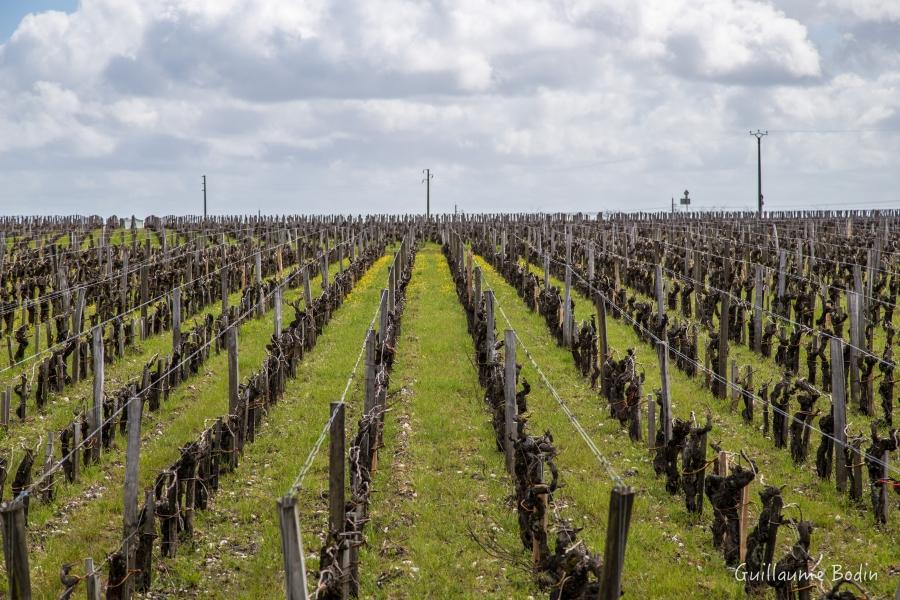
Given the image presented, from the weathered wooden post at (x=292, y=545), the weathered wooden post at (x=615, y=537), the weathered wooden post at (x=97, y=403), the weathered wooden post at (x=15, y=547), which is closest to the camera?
the weathered wooden post at (x=292, y=545)

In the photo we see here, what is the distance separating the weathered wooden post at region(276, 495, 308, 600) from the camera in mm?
5031

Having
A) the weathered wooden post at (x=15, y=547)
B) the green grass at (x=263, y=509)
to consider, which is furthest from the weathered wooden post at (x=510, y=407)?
the weathered wooden post at (x=15, y=547)

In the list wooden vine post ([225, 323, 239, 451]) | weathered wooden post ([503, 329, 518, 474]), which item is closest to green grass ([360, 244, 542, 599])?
weathered wooden post ([503, 329, 518, 474])

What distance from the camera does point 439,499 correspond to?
9578 millimetres

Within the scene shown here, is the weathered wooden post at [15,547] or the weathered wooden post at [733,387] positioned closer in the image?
the weathered wooden post at [15,547]

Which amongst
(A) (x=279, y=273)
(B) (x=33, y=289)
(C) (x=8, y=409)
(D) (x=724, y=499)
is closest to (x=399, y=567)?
(D) (x=724, y=499)

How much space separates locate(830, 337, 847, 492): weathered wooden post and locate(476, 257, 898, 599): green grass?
0.21 meters

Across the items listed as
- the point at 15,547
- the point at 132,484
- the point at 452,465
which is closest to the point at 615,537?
the point at 15,547

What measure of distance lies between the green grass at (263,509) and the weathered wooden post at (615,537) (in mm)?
3248

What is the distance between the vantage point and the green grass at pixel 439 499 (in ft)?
25.6

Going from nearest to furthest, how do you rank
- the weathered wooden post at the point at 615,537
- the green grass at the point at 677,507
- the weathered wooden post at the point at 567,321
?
1. the weathered wooden post at the point at 615,537
2. the green grass at the point at 677,507
3. the weathered wooden post at the point at 567,321

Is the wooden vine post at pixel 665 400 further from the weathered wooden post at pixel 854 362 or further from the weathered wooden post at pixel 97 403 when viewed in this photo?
the weathered wooden post at pixel 97 403

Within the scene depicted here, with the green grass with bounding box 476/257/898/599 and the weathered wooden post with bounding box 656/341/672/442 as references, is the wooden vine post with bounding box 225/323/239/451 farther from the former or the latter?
the weathered wooden post with bounding box 656/341/672/442

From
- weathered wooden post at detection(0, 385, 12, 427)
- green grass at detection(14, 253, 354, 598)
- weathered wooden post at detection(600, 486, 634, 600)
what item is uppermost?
weathered wooden post at detection(600, 486, 634, 600)
